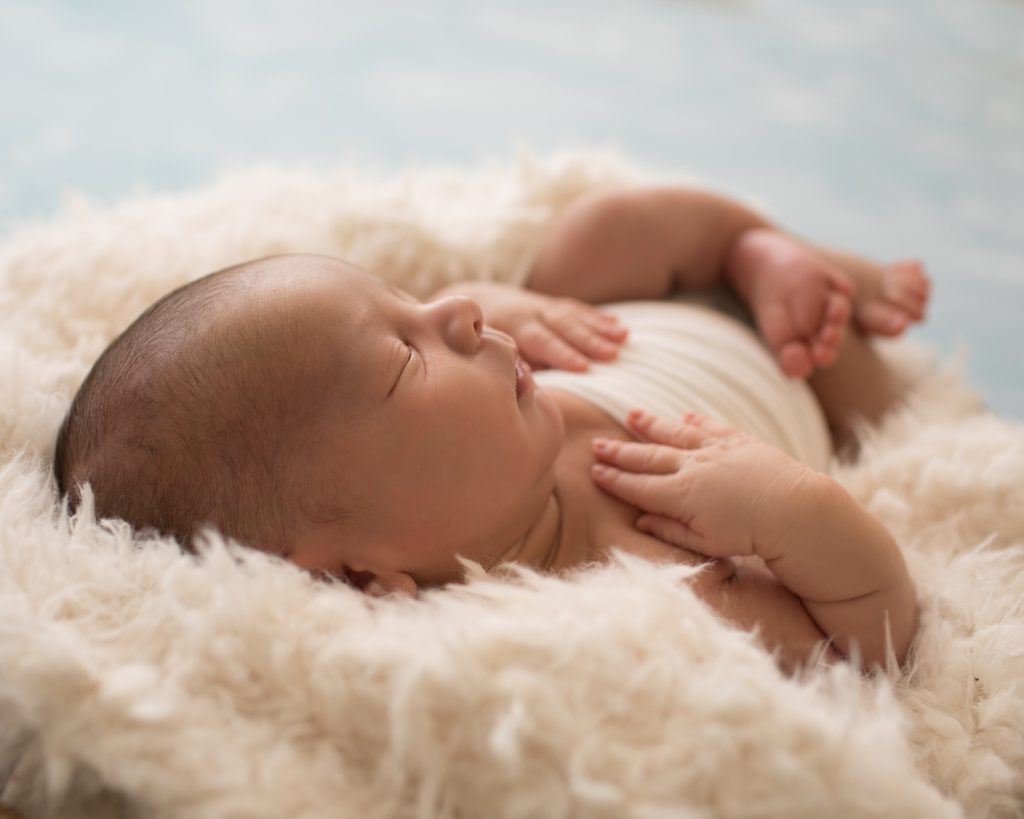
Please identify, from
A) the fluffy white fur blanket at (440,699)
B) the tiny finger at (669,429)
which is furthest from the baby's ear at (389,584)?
the tiny finger at (669,429)

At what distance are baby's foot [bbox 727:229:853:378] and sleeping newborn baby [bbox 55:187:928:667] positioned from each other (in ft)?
0.83

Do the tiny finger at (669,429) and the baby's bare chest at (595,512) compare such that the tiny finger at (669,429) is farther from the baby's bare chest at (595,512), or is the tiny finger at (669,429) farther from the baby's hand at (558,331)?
the baby's hand at (558,331)

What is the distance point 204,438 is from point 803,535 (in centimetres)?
59

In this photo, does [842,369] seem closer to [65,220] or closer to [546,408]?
[546,408]

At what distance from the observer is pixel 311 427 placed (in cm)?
95

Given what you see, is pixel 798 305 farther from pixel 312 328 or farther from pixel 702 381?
pixel 312 328

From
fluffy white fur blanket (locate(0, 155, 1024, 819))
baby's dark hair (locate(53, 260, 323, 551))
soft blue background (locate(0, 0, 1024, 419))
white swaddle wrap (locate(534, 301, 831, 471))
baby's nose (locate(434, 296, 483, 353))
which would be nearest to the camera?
fluffy white fur blanket (locate(0, 155, 1024, 819))

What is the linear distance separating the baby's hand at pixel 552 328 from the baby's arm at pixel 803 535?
28 cm

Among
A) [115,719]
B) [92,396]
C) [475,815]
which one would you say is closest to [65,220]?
[92,396]

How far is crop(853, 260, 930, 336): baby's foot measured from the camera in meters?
1.54

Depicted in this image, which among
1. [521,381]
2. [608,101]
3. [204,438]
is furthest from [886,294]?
[608,101]

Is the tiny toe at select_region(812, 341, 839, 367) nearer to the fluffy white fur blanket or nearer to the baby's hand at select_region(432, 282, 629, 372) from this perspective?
the baby's hand at select_region(432, 282, 629, 372)

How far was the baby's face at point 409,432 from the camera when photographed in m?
0.97

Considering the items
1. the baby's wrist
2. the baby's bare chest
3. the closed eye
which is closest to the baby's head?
the closed eye
